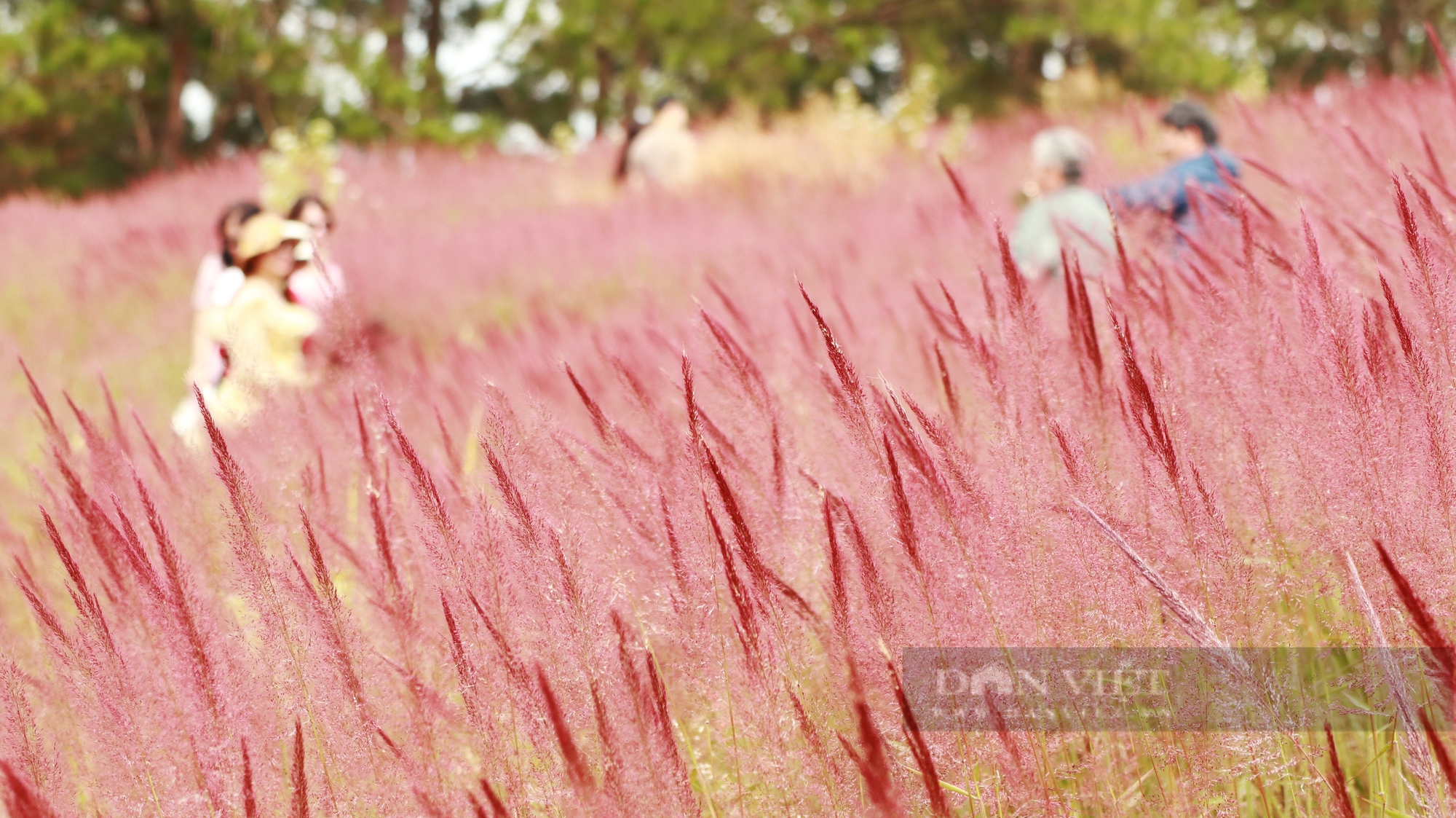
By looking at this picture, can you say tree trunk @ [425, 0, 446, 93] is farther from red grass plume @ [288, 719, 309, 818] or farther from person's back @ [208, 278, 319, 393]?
red grass plume @ [288, 719, 309, 818]

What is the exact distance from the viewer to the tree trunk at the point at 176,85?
1479cm

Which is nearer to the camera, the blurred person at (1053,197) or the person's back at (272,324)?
the person's back at (272,324)

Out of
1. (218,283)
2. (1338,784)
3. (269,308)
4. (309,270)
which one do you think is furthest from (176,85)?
(1338,784)

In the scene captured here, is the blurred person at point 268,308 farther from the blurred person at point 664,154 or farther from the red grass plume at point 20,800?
the blurred person at point 664,154

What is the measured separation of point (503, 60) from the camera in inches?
677

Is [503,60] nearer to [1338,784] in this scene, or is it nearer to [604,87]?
[604,87]

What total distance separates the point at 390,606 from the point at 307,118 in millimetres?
15952

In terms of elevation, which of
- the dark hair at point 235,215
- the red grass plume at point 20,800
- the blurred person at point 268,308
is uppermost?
the red grass plume at point 20,800

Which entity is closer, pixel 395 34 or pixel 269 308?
pixel 269 308

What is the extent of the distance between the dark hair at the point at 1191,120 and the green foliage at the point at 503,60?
31.9 feet

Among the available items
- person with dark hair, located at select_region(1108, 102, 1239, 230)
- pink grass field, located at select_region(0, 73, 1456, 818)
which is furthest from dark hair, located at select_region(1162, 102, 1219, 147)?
pink grass field, located at select_region(0, 73, 1456, 818)

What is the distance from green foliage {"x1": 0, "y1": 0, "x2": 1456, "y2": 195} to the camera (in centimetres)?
1423

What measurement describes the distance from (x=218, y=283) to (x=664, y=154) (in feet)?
17.1

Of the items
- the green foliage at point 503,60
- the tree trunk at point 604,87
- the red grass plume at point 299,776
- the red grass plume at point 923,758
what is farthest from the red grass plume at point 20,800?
the tree trunk at point 604,87
